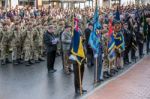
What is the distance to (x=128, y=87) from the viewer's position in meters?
15.0

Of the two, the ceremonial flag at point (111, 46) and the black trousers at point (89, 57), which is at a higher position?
the ceremonial flag at point (111, 46)

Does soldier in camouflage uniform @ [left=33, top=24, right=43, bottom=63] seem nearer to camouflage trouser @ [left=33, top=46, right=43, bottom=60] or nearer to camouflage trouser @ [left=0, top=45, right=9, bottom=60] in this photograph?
camouflage trouser @ [left=33, top=46, right=43, bottom=60]

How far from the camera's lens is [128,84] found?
1549cm

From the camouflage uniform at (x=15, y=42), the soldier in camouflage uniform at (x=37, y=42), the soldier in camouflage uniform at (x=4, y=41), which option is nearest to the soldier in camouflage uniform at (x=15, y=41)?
the camouflage uniform at (x=15, y=42)

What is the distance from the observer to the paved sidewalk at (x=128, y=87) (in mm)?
13648

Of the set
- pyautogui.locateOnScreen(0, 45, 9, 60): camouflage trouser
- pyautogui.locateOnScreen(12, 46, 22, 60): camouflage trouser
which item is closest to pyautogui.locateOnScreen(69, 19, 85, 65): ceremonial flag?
pyautogui.locateOnScreen(12, 46, 22, 60): camouflage trouser

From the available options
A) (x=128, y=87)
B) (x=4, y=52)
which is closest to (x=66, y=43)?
(x=128, y=87)

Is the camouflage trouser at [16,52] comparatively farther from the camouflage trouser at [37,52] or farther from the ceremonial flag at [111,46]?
the ceremonial flag at [111,46]

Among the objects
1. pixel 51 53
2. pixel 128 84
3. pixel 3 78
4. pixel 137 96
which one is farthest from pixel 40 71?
pixel 137 96

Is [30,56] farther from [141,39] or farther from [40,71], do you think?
[141,39]

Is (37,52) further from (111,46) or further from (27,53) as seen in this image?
(111,46)

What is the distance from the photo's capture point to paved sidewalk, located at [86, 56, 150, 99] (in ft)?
44.8

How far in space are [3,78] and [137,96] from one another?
217 inches

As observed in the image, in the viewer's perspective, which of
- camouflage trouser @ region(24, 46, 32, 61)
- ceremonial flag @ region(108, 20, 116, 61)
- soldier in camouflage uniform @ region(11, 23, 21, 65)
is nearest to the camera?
ceremonial flag @ region(108, 20, 116, 61)
